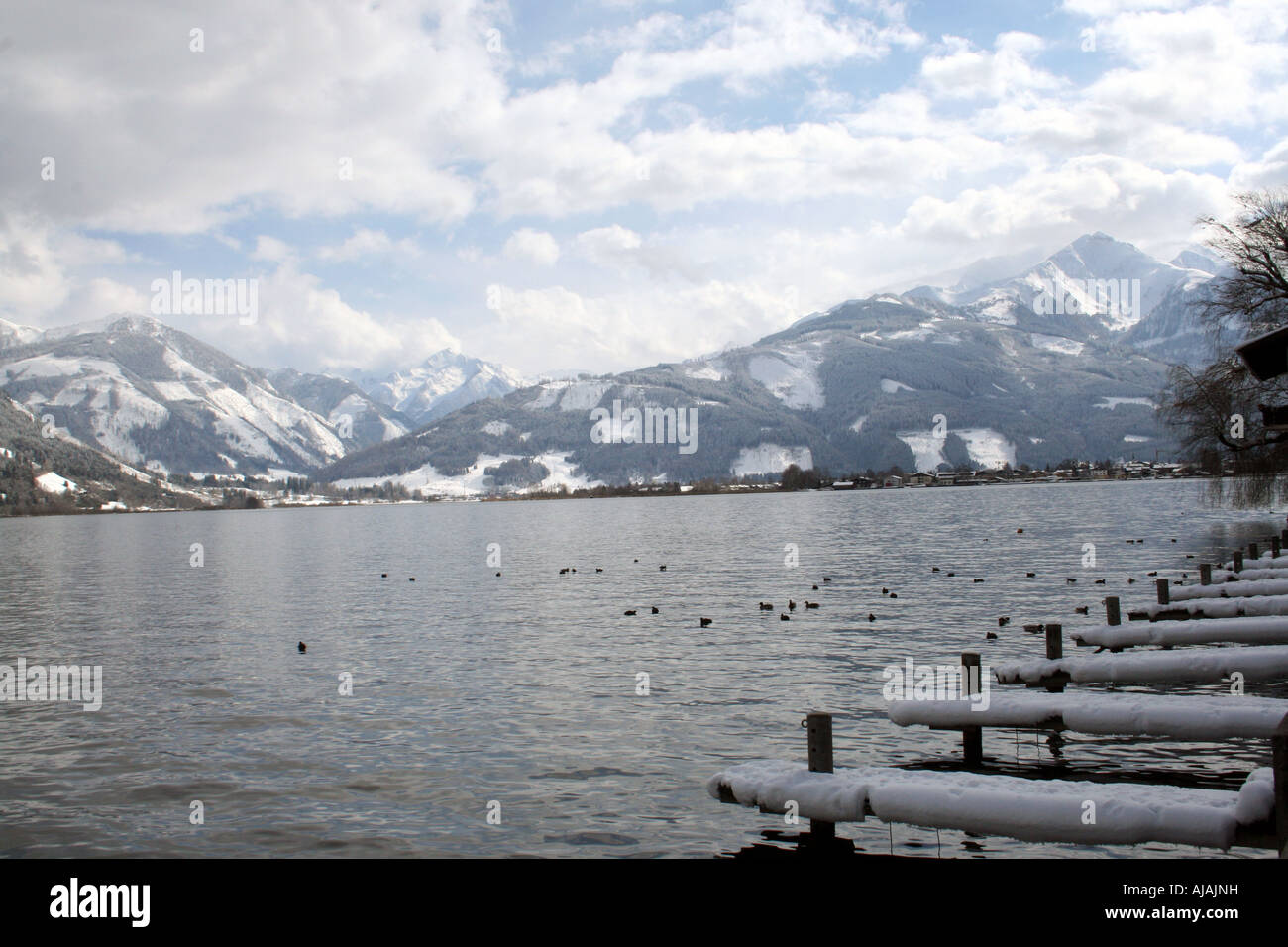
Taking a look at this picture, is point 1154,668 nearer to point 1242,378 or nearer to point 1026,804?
point 1026,804

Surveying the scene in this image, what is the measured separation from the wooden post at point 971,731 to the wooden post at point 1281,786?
7.08 m

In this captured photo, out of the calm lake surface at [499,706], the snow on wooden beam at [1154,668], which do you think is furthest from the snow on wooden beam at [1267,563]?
the snow on wooden beam at [1154,668]

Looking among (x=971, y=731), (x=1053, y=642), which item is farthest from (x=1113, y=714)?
(x=1053, y=642)

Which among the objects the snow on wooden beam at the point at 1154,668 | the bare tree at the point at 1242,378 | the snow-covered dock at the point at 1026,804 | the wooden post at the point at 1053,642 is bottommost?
the snow-covered dock at the point at 1026,804

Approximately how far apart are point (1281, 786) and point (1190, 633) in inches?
732

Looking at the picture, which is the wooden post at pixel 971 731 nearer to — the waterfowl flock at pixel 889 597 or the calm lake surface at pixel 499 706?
the calm lake surface at pixel 499 706

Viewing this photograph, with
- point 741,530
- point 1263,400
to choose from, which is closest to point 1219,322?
point 1263,400

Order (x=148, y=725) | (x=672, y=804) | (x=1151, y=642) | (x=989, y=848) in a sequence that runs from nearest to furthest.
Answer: (x=989, y=848) < (x=672, y=804) < (x=148, y=725) < (x=1151, y=642)

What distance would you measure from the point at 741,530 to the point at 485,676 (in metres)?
85.4

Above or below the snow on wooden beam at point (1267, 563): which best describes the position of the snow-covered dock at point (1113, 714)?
below

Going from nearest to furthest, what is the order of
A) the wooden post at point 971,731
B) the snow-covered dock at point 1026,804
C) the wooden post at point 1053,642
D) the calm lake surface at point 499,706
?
the snow-covered dock at point 1026,804 < the calm lake surface at point 499,706 < the wooden post at point 971,731 < the wooden post at point 1053,642

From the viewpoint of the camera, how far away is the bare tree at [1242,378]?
46.7 meters
